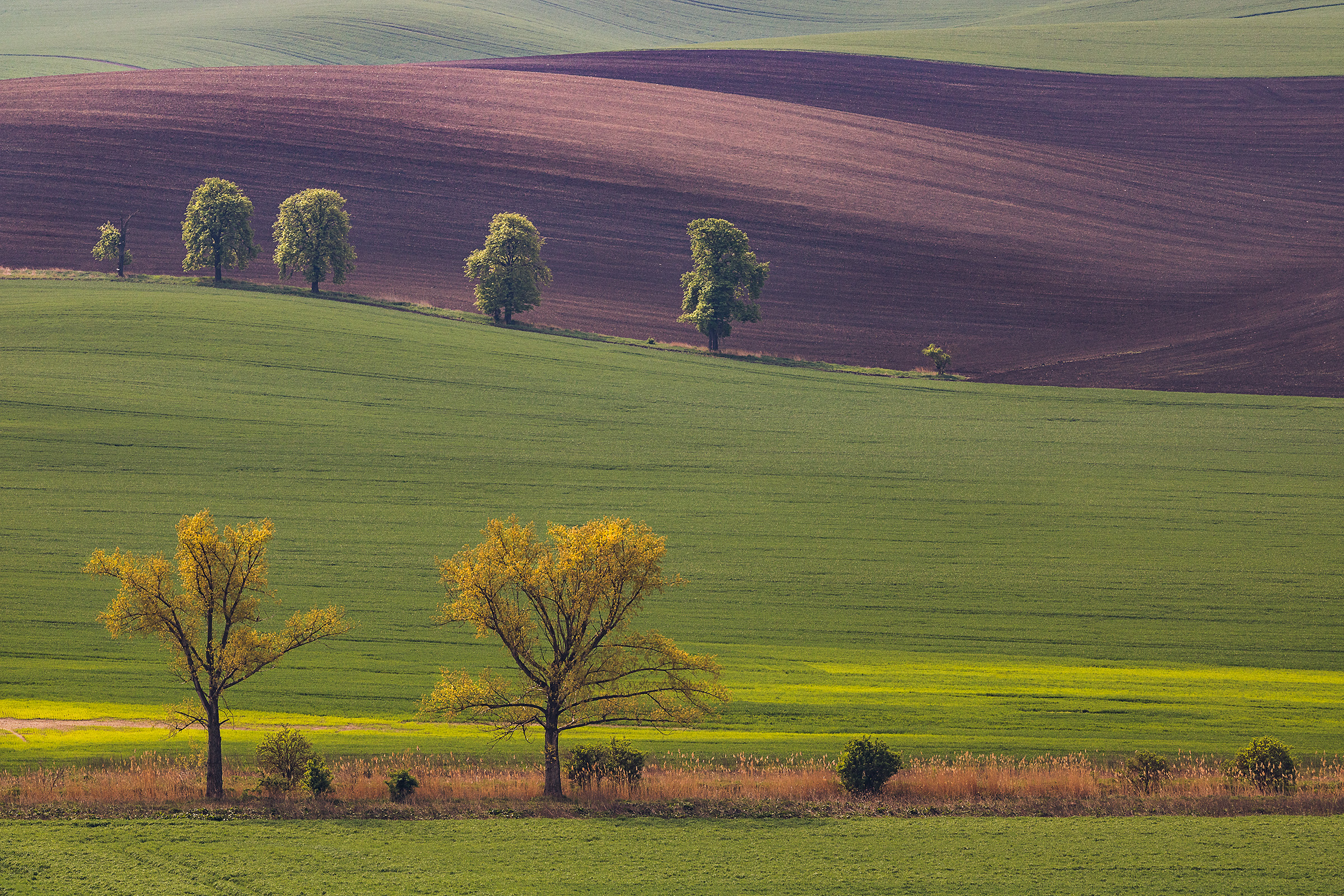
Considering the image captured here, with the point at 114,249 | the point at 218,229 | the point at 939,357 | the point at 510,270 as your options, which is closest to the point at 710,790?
the point at 939,357

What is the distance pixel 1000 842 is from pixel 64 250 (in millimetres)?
71622

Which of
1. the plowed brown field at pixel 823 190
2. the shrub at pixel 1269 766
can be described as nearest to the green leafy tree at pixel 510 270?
the plowed brown field at pixel 823 190

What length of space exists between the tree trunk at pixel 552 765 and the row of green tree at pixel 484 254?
45.0 meters

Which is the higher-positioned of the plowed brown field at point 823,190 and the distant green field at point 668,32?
the distant green field at point 668,32

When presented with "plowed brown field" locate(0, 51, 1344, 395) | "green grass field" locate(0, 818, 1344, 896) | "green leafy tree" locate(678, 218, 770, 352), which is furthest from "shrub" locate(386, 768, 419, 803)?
"plowed brown field" locate(0, 51, 1344, 395)

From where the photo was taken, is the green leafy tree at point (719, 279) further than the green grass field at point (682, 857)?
Yes

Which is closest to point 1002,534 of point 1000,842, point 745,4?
point 1000,842

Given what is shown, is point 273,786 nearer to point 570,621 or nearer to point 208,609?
point 208,609

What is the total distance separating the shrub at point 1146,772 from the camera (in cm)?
2475

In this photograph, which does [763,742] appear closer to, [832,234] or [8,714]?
[8,714]

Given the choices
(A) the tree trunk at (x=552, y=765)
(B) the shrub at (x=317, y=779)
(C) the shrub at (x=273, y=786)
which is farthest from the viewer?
(A) the tree trunk at (x=552, y=765)

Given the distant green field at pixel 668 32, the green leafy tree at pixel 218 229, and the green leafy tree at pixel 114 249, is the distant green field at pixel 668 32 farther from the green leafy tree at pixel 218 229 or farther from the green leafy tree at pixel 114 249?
the green leafy tree at pixel 218 229

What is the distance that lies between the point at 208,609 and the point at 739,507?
23.4m

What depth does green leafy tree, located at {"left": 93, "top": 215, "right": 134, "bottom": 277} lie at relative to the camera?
6956 cm
